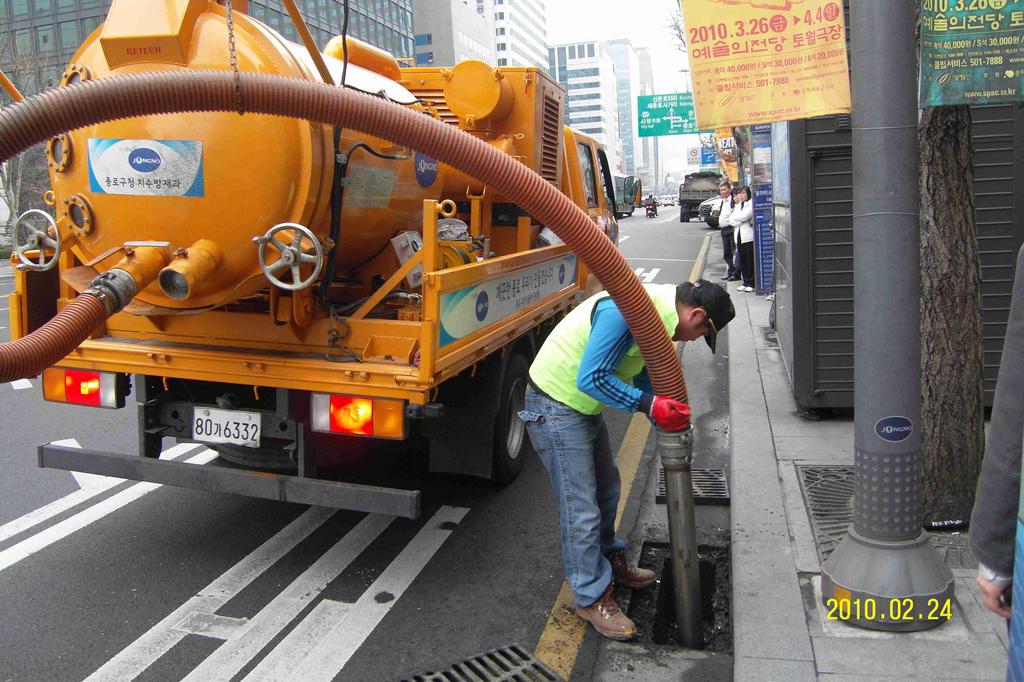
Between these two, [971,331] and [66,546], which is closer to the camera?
[971,331]

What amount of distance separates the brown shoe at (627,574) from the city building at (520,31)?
116871 millimetres

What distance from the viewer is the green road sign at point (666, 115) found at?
120 ft

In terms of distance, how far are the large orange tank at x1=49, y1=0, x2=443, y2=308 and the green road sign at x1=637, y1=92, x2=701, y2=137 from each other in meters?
34.1

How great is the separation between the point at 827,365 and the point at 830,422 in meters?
0.43

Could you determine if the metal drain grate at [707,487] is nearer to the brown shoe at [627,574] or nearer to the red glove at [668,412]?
the brown shoe at [627,574]

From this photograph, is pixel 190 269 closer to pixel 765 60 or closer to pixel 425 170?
pixel 425 170

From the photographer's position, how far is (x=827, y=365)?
643 centimetres

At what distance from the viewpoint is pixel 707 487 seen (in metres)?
5.53

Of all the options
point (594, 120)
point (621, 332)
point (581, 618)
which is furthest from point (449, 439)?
point (594, 120)

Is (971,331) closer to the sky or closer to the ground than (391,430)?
closer to the sky

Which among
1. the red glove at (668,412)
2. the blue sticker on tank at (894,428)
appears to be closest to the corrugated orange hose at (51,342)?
the red glove at (668,412)

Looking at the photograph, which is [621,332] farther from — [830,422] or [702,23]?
[830,422]

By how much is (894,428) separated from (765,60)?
158cm

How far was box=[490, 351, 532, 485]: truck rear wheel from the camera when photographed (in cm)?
532
